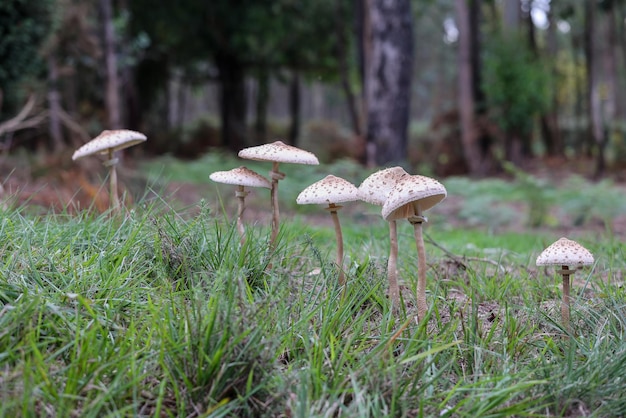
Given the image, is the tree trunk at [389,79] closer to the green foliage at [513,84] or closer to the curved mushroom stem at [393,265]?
the green foliage at [513,84]

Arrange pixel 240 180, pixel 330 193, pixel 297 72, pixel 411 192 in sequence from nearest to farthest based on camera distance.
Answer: pixel 411 192
pixel 330 193
pixel 240 180
pixel 297 72

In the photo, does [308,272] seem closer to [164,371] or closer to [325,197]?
[325,197]

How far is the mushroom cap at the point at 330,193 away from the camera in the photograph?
105 inches

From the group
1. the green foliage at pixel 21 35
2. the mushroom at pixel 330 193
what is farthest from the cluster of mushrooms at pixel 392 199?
the green foliage at pixel 21 35

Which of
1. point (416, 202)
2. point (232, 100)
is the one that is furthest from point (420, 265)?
point (232, 100)

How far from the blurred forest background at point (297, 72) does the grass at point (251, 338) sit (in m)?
7.05

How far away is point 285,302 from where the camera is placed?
8.00 feet

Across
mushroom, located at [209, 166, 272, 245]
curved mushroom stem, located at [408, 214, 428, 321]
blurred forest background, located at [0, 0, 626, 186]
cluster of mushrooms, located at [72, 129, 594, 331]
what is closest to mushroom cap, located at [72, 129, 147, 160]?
cluster of mushrooms, located at [72, 129, 594, 331]

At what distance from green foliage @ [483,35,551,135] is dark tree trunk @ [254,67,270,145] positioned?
837cm

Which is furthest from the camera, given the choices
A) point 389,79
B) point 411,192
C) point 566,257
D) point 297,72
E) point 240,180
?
point 297,72

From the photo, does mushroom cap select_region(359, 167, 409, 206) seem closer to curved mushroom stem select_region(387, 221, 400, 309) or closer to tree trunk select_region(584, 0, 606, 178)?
curved mushroom stem select_region(387, 221, 400, 309)

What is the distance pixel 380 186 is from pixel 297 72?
1904 cm

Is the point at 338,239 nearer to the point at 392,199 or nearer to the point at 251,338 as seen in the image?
the point at 392,199

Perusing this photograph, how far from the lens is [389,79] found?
10523 millimetres
